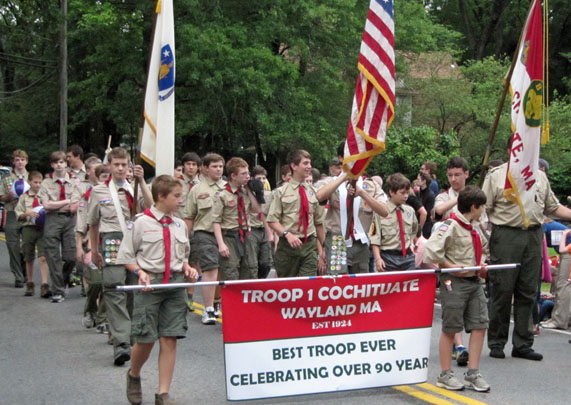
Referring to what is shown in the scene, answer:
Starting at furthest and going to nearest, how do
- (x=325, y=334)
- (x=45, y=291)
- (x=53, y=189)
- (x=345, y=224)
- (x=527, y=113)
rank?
(x=45, y=291) → (x=53, y=189) → (x=345, y=224) → (x=527, y=113) → (x=325, y=334)

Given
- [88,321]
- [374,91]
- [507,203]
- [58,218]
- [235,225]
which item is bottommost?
[88,321]

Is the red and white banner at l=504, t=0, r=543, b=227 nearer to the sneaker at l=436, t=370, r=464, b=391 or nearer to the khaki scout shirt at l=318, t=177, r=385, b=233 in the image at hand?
the khaki scout shirt at l=318, t=177, r=385, b=233

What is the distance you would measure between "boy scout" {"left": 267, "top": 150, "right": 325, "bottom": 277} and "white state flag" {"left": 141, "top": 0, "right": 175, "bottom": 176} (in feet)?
5.37

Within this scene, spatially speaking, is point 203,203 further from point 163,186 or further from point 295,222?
point 163,186

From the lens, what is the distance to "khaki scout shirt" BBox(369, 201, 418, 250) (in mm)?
9156

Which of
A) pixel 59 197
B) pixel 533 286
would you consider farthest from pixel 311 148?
pixel 533 286

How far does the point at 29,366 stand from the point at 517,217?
16.3ft

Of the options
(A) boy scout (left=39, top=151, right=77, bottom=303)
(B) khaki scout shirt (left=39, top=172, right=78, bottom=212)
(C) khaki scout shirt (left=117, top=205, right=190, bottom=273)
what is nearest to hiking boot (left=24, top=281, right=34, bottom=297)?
(A) boy scout (left=39, top=151, right=77, bottom=303)

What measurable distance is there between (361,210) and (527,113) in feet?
8.61

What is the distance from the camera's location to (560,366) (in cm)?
805

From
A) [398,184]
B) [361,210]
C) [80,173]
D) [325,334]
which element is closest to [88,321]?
[80,173]

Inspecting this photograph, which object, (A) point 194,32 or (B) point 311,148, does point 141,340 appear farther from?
(B) point 311,148

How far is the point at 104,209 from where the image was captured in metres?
8.39

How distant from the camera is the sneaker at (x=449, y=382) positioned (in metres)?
6.87
